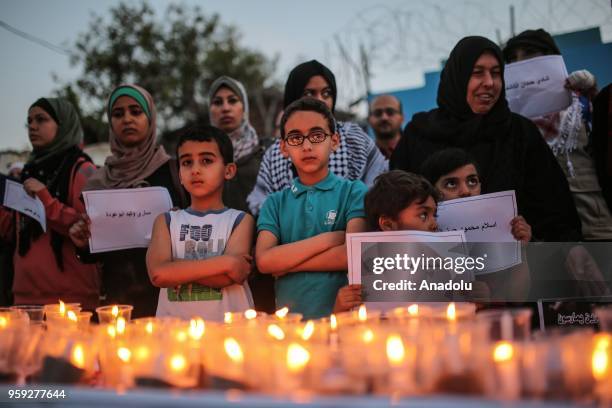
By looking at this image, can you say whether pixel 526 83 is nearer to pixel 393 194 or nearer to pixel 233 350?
pixel 393 194

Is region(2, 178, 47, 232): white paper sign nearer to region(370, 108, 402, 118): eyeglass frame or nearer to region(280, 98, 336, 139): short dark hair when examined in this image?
region(280, 98, 336, 139): short dark hair

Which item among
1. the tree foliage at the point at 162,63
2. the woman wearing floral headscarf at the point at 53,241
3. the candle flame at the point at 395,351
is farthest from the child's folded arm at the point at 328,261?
the tree foliage at the point at 162,63

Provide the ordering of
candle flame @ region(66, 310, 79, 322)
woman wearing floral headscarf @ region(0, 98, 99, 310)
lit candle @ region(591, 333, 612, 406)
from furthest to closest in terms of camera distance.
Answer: woman wearing floral headscarf @ region(0, 98, 99, 310) → candle flame @ region(66, 310, 79, 322) → lit candle @ region(591, 333, 612, 406)

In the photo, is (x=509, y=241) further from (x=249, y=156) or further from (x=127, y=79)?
(x=127, y=79)

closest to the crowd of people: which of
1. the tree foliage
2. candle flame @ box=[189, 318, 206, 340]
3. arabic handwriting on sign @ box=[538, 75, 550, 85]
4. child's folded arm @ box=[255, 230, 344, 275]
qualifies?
child's folded arm @ box=[255, 230, 344, 275]

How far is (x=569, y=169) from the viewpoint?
13.4ft

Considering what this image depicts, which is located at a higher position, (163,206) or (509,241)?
(163,206)

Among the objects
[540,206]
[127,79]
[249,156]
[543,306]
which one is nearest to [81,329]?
[543,306]

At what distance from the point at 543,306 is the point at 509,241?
346mm

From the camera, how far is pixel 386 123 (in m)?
6.09

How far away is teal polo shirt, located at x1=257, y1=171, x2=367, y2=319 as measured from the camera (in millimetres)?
3115

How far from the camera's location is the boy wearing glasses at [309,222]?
3.06 m

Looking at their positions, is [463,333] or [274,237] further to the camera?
[274,237]

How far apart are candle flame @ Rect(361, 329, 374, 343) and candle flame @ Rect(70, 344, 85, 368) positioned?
829mm
